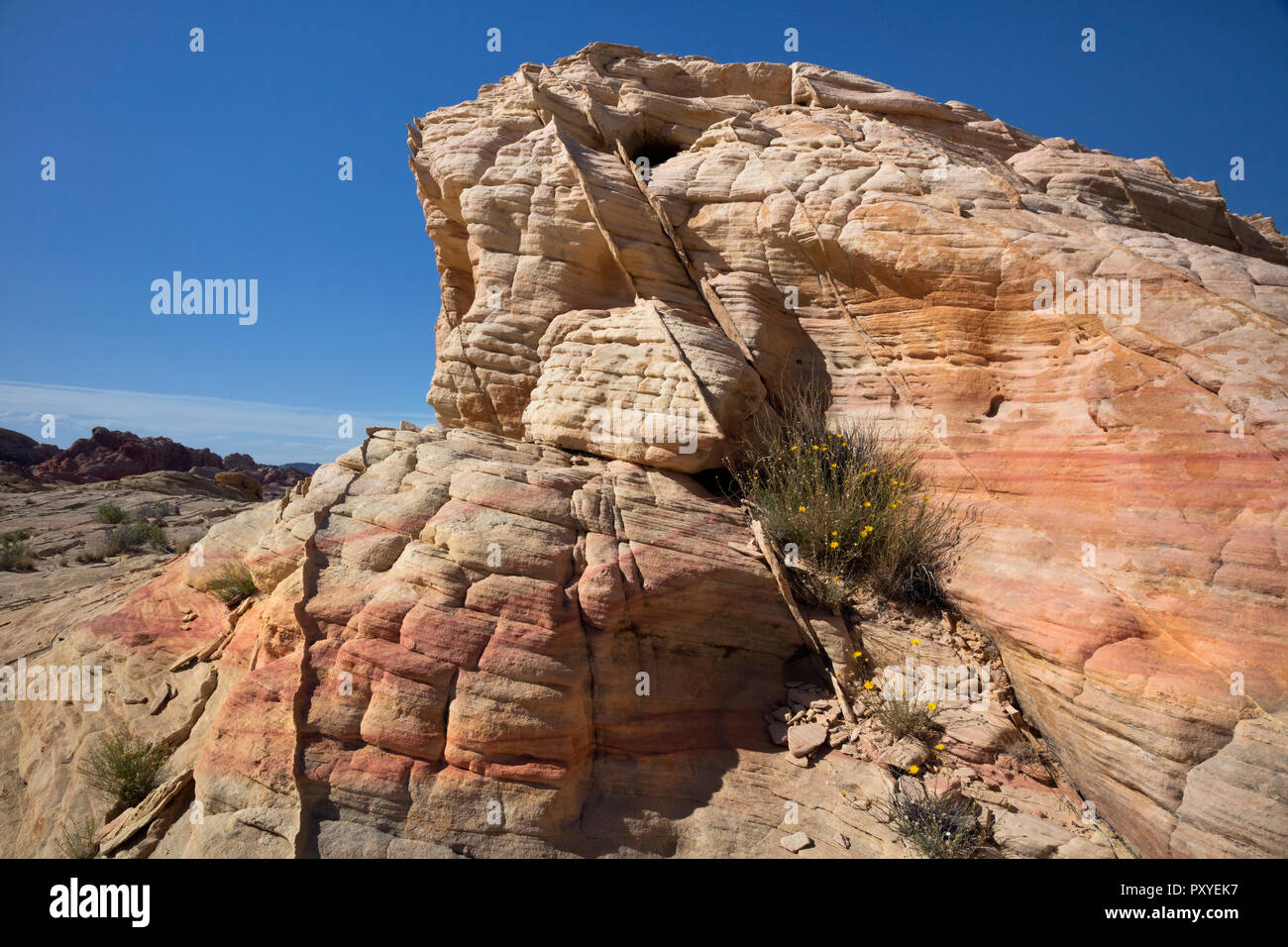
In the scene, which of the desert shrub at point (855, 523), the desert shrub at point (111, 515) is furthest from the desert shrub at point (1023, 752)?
the desert shrub at point (111, 515)

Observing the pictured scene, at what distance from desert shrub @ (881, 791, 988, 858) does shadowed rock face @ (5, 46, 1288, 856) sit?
19cm

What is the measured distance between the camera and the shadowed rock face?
4062mm

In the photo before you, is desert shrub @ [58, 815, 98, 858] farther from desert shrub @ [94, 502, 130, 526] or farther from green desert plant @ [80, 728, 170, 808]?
desert shrub @ [94, 502, 130, 526]

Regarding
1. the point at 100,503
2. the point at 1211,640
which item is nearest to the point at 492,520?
the point at 1211,640

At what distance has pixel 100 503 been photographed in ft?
53.0

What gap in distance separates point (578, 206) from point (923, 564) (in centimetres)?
635

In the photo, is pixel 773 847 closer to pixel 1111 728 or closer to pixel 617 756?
pixel 617 756

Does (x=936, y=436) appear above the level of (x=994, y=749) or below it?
above

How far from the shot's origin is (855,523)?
582 cm

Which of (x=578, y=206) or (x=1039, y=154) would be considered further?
(x=1039, y=154)

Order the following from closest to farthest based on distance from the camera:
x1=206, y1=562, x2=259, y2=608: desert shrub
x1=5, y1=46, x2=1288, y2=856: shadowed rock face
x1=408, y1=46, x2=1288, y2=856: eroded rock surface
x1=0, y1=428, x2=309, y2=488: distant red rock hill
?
x1=5, y1=46, x2=1288, y2=856: shadowed rock face < x1=408, y1=46, x2=1288, y2=856: eroded rock surface < x1=206, y1=562, x2=259, y2=608: desert shrub < x1=0, y1=428, x2=309, y2=488: distant red rock hill
